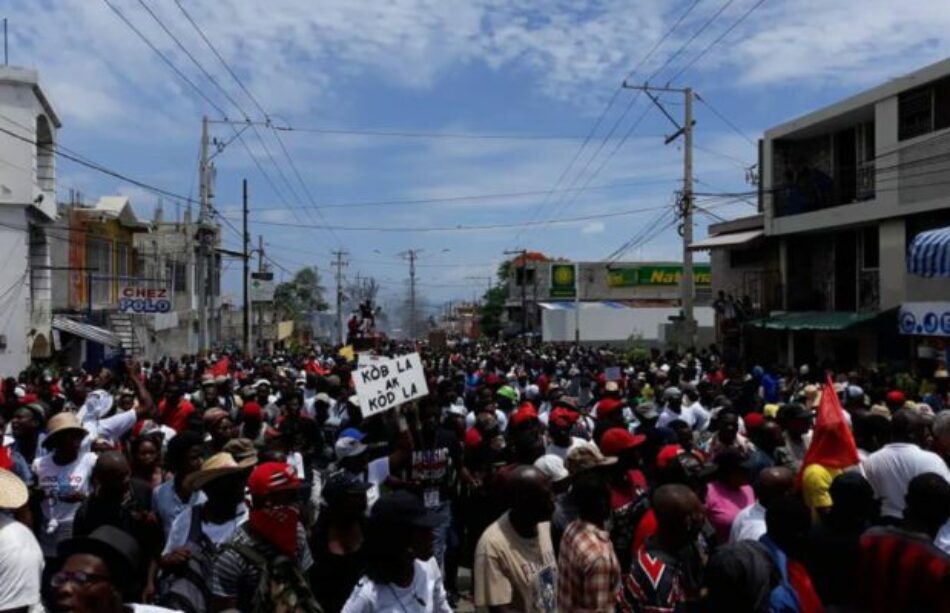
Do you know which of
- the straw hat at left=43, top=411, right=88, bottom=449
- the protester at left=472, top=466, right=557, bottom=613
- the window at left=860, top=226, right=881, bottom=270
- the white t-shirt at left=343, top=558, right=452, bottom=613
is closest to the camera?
the white t-shirt at left=343, top=558, right=452, bottom=613

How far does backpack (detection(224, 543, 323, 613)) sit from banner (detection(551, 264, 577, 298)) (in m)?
71.2

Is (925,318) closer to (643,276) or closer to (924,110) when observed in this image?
(924,110)

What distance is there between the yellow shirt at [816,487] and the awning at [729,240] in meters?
22.6

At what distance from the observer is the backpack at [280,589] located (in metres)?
3.58

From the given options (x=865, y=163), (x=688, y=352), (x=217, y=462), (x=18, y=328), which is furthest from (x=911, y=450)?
(x=18, y=328)

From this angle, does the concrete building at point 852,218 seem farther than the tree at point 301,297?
No

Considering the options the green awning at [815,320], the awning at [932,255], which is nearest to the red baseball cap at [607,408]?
the awning at [932,255]

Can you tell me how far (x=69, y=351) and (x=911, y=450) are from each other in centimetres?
3076

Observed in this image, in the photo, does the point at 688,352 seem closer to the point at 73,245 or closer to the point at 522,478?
the point at 73,245

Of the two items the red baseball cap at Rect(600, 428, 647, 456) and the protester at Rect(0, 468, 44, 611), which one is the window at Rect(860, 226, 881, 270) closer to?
the red baseball cap at Rect(600, 428, 647, 456)

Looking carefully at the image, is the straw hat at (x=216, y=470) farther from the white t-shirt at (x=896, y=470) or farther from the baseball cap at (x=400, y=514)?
the white t-shirt at (x=896, y=470)

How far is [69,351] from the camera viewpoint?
31.7m

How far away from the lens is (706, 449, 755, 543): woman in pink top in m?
5.47

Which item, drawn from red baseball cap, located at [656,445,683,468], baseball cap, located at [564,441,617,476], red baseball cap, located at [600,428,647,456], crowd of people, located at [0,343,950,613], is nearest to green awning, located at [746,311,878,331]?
crowd of people, located at [0,343,950,613]
